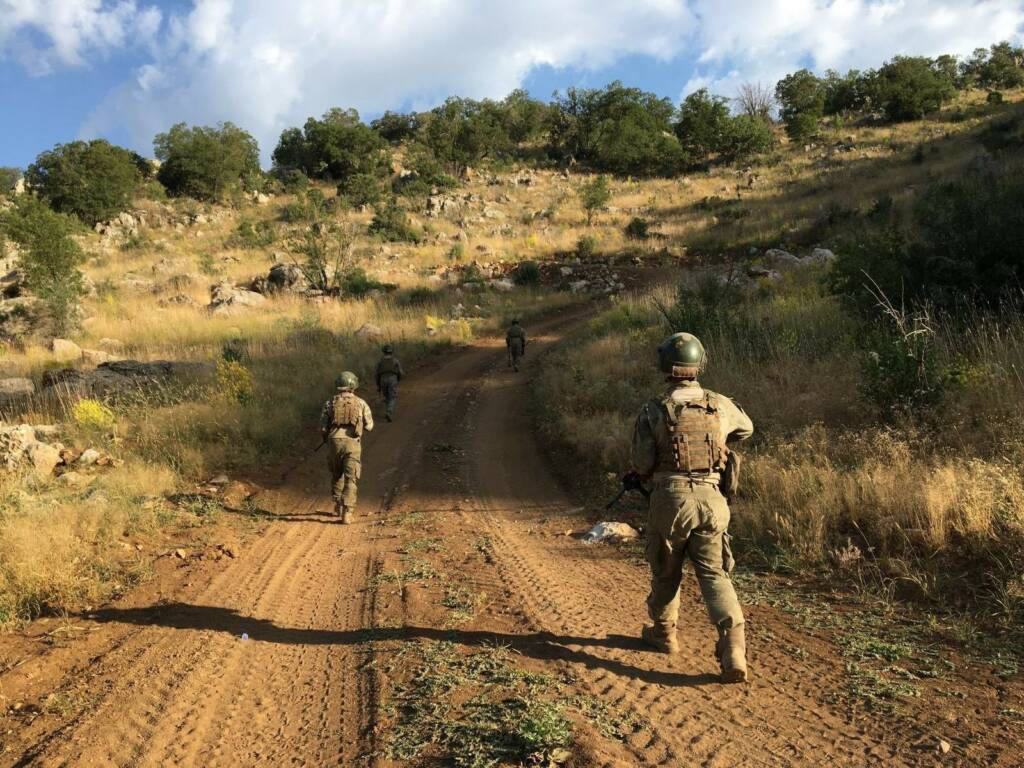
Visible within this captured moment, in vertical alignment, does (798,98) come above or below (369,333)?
above

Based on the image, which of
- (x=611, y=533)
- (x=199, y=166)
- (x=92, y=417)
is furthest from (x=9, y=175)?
(x=611, y=533)

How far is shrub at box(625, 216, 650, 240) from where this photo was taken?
33.3m

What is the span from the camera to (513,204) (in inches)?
1682

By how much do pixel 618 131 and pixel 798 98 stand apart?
61.2 feet

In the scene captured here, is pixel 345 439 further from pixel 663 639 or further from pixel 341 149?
pixel 341 149

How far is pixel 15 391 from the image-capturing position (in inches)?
472

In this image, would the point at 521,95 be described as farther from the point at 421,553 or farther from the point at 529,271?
the point at 421,553

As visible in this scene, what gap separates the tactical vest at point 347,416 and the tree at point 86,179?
41.9 m

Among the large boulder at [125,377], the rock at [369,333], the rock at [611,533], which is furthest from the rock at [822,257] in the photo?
the large boulder at [125,377]

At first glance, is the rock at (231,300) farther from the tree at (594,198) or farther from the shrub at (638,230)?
the tree at (594,198)

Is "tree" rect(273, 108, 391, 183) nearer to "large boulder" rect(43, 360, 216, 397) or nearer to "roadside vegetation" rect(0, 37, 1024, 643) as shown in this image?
"roadside vegetation" rect(0, 37, 1024, 643)

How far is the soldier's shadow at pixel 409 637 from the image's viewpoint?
366cm

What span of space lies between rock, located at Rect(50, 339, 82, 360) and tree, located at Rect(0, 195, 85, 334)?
3.47 meters

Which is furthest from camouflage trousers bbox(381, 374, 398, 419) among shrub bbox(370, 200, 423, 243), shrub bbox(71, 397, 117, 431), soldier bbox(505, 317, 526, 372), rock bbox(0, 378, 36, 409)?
shrub bbox(370, 200, 423, 243)
